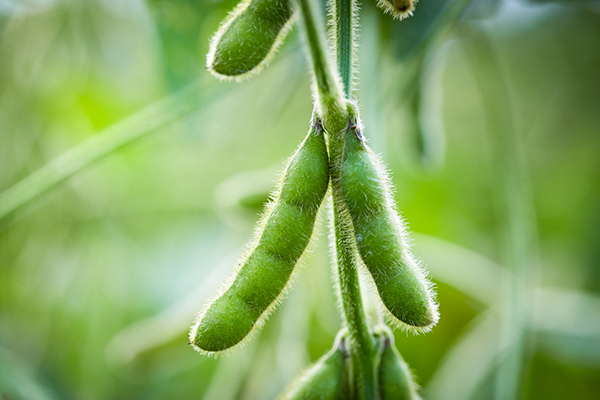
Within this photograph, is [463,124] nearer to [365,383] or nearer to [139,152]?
[139,152]

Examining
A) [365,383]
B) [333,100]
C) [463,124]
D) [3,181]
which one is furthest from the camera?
[463,124]

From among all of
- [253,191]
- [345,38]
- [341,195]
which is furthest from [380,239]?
[253,191]

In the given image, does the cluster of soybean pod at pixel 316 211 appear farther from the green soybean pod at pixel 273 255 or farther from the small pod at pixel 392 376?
the small pod at pixel 392 376

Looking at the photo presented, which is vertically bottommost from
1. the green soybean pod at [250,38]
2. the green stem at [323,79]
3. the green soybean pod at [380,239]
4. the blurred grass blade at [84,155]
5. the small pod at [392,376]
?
the small pod at [392,376]

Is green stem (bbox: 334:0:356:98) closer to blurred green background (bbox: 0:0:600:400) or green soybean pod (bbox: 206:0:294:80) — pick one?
green soybean pod (bbox: 206:0:294:80)

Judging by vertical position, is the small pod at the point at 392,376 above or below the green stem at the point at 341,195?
below

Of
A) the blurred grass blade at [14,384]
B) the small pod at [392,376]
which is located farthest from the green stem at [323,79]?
the blurred grass blade at [14,384]

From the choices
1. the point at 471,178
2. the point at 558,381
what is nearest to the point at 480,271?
the point at 558,381

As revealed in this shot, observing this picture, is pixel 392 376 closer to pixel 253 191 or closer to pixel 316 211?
pixel 316 211
